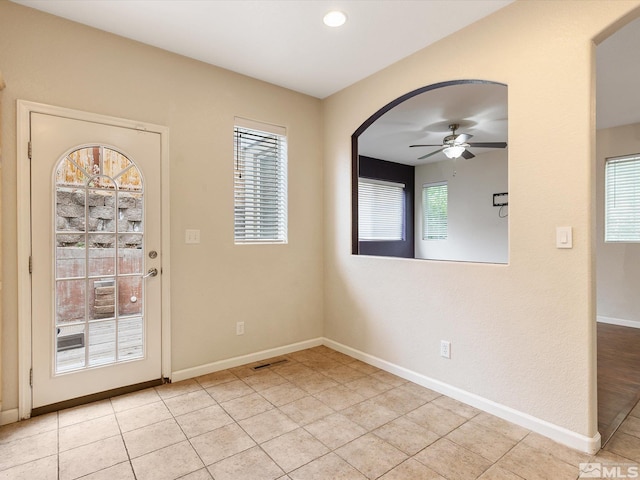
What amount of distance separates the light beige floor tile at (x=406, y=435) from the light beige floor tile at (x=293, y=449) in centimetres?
40

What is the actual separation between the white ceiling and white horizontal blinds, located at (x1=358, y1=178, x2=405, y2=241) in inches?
142

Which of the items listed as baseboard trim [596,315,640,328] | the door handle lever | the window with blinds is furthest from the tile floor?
baseboard trim [596,315,640,328]

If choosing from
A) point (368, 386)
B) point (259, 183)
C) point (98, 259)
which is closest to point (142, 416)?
point (98, 259)

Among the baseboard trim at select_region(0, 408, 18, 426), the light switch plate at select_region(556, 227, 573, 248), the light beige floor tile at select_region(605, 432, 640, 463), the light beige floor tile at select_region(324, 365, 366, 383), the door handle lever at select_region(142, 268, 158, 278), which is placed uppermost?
the light switch plate at select_region(556, 227, 573, 248)

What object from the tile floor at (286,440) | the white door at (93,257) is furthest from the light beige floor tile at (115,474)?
the white door at (93,257)

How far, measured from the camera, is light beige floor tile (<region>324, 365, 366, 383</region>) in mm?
2861

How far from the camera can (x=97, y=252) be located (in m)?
2.45

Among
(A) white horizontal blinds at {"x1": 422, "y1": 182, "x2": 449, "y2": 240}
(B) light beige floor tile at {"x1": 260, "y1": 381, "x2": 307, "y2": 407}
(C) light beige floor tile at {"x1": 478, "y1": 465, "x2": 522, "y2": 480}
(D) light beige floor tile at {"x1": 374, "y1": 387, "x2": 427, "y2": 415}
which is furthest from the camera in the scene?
(A) white horizontal blinds at {"x1": 422, "y1": 182, "x2": 449, "y2": 240}

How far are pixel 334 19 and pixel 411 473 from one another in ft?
9.14

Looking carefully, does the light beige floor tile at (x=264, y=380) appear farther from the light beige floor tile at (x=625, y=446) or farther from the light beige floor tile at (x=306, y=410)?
the light beige floor tile at (x=625, y=446)

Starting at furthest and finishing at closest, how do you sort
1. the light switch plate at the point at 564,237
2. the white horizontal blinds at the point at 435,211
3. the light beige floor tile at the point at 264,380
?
1. the white horizontal blinds at the point at 435,211
2. the light beige floor tile at the point at 264,380
3. the light switch plate at the point at 564,237

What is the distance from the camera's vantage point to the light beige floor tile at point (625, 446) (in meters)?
1.84

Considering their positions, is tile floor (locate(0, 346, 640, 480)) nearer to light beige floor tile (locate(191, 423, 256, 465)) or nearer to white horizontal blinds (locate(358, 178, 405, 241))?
light beige floor tile (locate(191, 423, 256, 465))

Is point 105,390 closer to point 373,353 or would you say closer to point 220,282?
point 220,282
